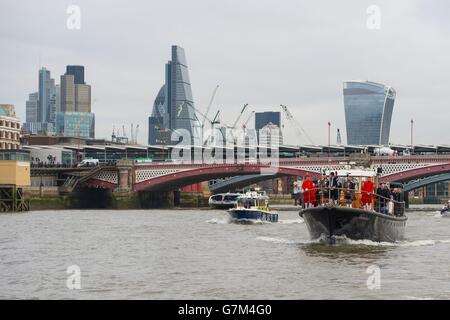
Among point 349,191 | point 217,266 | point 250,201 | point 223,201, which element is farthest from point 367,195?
point 223,201

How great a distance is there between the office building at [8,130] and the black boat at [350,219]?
113087 mm

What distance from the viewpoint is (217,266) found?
132 ft

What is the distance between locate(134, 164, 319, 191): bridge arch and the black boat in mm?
76372

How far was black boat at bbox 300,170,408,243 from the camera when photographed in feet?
158

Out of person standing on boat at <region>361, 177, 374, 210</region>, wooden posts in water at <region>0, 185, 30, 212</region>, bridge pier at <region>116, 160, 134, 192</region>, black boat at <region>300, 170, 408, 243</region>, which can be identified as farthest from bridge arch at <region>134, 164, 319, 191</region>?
person standing on boat at <region>361, 177, 374, 210</region>

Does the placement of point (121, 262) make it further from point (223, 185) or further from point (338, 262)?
point (223, 185)

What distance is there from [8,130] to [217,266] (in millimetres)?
125827

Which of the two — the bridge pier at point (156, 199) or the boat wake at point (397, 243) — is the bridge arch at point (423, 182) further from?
the boat wake at point (397, 243)

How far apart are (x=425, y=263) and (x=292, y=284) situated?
10309 mm

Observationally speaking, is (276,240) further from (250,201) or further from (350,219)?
(250,201)

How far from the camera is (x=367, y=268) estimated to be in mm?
38781
